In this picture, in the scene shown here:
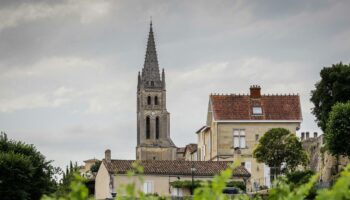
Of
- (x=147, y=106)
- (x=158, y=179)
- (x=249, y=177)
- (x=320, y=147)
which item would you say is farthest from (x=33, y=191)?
(x=147, y=106)

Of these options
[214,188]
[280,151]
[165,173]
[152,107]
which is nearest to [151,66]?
[152,107]

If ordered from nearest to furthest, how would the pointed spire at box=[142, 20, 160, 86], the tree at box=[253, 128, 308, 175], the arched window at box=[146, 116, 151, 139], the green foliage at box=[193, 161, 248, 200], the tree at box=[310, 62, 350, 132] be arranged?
the green foliage at box=[193, 161, 248, 200] → the tree at box=[253, 128, 308, 175] → the tree at box=[310, 62, 350, 132] → the arched window at box=[146, 116, 151, 139] → the pointed spire at box=[142, 20, 160, 86]

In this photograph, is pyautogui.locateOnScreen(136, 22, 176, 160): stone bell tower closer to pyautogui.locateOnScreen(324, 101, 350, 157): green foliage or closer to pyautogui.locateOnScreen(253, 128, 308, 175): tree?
pyautogui.locateOnScreen(253, 128, 308, 175): tree

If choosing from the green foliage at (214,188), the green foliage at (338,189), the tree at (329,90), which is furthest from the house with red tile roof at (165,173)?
the green foliage at (338,189)

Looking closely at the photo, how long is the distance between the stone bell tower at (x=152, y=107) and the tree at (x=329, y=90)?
93932 mm

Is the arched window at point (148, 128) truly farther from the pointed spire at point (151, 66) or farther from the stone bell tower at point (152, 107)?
the pointed spire at point (151, 66)

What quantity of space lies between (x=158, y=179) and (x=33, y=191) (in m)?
11.8

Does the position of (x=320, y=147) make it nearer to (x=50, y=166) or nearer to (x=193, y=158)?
(x=50, y=166)

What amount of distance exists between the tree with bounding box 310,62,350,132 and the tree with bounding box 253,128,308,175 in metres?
3.03

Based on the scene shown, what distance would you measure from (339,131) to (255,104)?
911 inches

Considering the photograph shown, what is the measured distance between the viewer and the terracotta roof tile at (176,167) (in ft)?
236

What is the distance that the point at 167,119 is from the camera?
562ft

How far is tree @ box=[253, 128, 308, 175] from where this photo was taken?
6594 cm

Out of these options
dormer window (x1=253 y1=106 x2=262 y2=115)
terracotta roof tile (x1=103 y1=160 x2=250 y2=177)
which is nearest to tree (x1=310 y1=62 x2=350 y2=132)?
terracotta roof tile (x1=103 y1=160 x2=250 y2=177)
